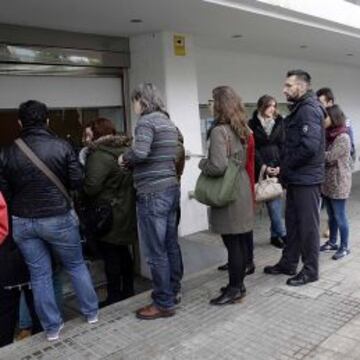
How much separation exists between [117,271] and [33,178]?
55.5 inches

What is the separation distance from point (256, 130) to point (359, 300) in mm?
2152

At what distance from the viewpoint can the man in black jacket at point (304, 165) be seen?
4.05m

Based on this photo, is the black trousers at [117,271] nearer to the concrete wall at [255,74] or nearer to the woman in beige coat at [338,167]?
the woman in beige coat at [338,167]

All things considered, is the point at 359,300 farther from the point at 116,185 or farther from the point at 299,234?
the point at 116,185

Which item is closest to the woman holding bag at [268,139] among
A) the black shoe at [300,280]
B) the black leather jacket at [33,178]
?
the black shoe at [300,280]

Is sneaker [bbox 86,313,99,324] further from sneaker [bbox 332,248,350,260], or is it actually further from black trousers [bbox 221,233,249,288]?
sneaker [bbox 332,248,350,260]

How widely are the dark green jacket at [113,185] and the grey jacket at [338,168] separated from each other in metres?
2.06

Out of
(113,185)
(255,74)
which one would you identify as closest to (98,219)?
(113,185)

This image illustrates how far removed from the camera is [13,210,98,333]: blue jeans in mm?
3363

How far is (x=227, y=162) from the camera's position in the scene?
370 cm

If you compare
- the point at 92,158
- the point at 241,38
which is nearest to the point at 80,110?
the point at 92,158

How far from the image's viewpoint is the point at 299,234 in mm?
4438

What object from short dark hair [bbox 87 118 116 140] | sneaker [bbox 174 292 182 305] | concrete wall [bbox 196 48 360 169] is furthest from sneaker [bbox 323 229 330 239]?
short dark hair [bbox 87 118 116 140]

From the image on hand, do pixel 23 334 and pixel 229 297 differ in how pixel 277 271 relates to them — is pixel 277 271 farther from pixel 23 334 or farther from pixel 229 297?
pixel 23 334
